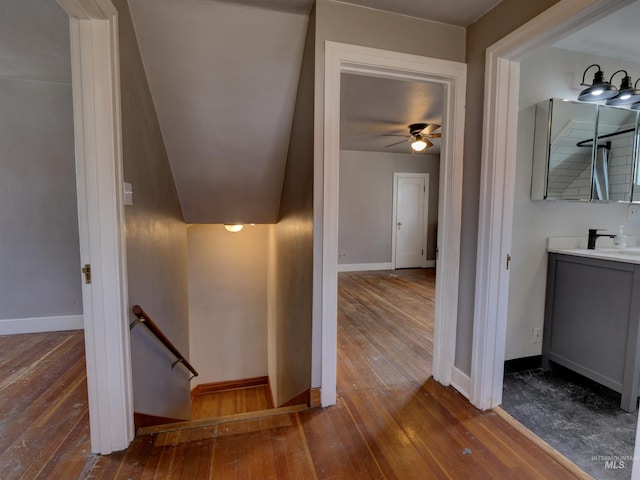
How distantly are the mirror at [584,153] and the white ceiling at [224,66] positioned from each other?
0.43 metres

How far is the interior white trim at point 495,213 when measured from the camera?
168cm

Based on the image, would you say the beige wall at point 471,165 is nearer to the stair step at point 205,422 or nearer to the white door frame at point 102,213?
the stair step at point 205,422

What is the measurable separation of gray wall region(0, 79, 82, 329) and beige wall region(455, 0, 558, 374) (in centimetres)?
334

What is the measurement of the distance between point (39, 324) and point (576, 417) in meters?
4.33

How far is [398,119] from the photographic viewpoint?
3869 millimetres

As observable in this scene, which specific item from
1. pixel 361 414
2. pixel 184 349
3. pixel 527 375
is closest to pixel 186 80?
pixel 361 414

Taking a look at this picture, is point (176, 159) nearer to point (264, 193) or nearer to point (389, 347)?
Answer: point (264, 193)

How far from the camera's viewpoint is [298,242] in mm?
2266

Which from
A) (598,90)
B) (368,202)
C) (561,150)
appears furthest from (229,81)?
(368,202)

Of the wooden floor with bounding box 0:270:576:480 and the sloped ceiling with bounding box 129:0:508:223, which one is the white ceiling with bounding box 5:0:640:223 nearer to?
the sloped ceiling with bounding box 129:0:508:223

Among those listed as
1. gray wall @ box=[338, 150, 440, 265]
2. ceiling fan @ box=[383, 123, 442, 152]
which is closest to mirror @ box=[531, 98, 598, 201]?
ceiling fan @ box=[383, 123, 442, 152]

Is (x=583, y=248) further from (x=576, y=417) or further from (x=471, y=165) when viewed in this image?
(x=471, y=165)

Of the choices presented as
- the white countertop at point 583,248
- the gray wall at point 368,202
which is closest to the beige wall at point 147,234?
the white countertop at point 583,248

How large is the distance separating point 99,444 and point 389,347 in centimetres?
207
